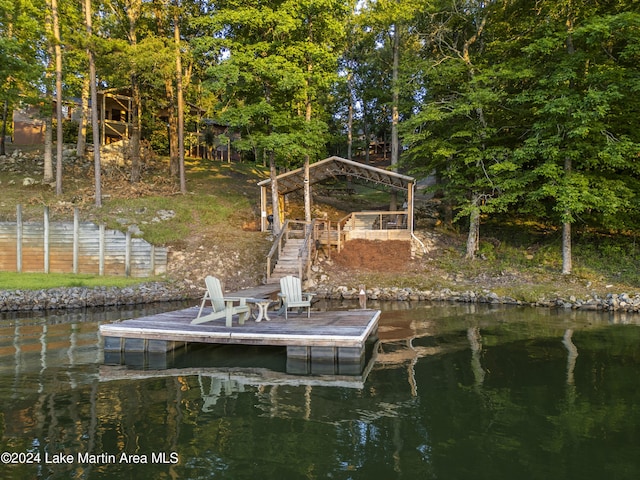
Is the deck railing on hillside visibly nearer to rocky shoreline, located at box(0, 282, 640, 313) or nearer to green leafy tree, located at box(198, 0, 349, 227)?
green leafy tree, located at box(198, 0, 349, 227)

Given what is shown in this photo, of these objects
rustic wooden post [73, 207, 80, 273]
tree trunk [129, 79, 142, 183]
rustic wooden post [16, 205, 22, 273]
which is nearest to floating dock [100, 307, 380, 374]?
rustic wooden post [73, 207, 80, 273]

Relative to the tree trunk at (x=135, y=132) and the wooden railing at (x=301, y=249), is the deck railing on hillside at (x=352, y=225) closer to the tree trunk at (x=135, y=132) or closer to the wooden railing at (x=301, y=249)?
the wooden railing at (x=301, y=249)

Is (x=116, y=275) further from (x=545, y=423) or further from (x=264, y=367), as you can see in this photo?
(x=545, y=423)

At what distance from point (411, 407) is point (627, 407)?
10.8 ft

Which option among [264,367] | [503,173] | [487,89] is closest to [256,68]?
[487,89]

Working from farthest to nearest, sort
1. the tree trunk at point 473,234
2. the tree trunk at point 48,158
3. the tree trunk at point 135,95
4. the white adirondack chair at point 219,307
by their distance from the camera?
the tree trunk at point 135,95
the tree trunk at point 48,158
the tree trunk at point 473,234
the white adirondack chair at point 219,307

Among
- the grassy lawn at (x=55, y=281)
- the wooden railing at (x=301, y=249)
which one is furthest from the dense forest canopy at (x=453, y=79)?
the grassy lawn at (x=55, y=281)

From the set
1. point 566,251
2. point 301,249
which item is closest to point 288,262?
point 301,249

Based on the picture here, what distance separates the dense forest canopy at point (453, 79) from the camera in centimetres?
1722

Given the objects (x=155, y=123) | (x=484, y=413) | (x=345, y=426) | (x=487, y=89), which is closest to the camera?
(x=345, y=426)

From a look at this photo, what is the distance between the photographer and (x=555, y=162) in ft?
61.0

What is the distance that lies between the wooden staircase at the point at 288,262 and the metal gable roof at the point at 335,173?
15.7ft

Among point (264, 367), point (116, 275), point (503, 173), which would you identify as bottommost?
point (264, 367)

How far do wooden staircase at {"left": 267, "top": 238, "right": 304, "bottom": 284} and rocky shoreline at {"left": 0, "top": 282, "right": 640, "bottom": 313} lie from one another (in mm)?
1413
